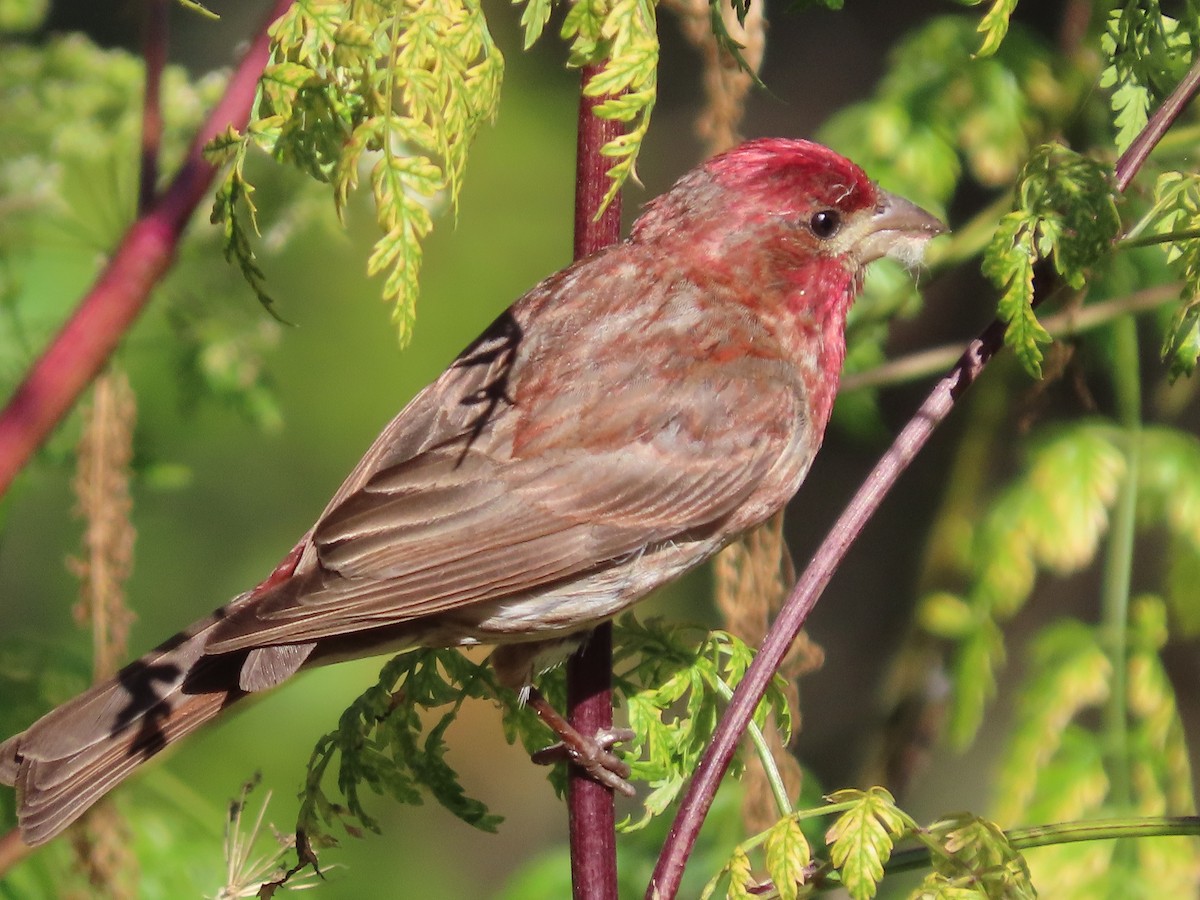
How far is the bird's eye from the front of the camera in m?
3.74

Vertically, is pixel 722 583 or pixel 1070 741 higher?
pixel 722 583

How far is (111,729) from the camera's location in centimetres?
323

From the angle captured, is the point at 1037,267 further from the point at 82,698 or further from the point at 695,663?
the point at 82,698

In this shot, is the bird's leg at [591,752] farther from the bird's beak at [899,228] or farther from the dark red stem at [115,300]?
the bird's beak at [899,228]

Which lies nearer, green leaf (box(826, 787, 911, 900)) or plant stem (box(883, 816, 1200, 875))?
green leaf (box(826, 787, 911, 900))

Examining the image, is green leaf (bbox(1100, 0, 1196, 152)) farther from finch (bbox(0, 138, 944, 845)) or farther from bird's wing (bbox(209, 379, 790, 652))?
bird's wing (bbox(209, 379, 790, 652))

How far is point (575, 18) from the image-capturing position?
1.99 m

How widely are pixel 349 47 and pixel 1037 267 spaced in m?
1.18

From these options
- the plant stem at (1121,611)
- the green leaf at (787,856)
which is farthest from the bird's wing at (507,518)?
the green leaf at (787,856)

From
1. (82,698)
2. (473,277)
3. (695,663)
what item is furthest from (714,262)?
(473,277)

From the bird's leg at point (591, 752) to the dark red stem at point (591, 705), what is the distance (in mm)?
19

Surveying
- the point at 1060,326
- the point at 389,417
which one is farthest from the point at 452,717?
the point at 389,417

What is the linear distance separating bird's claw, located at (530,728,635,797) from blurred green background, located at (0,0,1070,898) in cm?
324

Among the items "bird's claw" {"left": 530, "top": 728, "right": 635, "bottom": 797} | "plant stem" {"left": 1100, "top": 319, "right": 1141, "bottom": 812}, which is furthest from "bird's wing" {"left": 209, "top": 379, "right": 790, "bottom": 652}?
"plant stem" {"left": 1100, "top": 319, "right": 1141, "bottom": 812}
